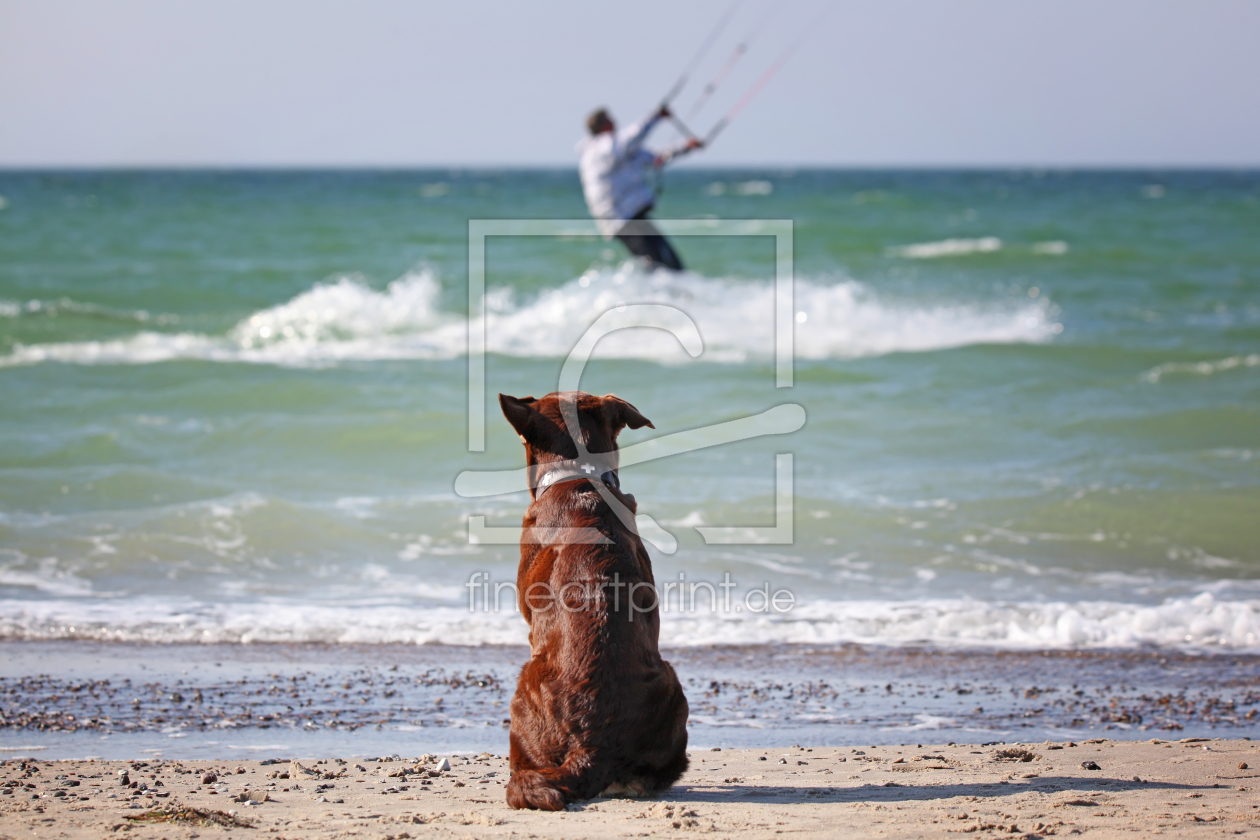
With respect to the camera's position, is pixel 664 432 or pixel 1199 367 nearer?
pixel 664 432

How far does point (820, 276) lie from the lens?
24.2m

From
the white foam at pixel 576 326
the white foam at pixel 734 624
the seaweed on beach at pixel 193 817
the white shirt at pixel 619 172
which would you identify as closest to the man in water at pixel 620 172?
the white shirt at pixel 619 172

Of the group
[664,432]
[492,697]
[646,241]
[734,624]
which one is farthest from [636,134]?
[492,697]

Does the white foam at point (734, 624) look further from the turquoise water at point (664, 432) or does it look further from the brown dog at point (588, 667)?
the brown dog at point (588, 667)

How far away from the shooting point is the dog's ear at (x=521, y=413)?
4.21 m

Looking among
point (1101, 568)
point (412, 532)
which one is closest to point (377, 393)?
point (412, 532)

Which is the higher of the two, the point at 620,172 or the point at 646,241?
the point at 620,172

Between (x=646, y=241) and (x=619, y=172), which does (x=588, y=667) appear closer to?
(x=619, y=172)

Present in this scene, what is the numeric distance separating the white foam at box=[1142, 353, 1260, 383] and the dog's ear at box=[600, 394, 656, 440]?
38.3 ft

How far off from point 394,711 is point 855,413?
8.04 m

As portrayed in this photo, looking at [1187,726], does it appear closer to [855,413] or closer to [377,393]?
[855,413]

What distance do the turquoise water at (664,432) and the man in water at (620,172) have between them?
187cm

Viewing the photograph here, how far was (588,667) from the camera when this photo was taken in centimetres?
384

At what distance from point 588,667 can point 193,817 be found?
51.2 inches
